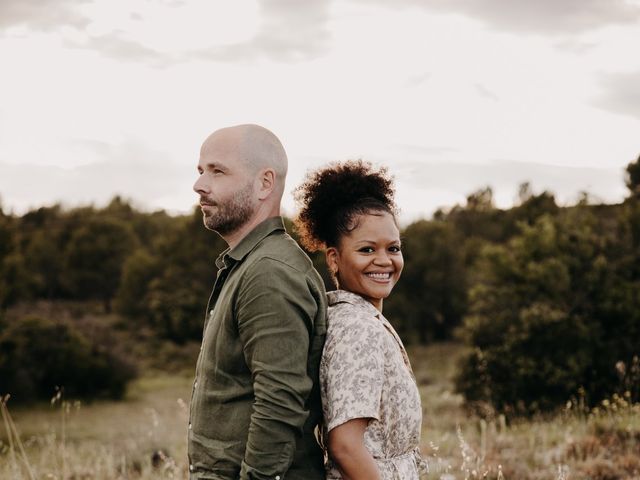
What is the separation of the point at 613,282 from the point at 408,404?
568 inches

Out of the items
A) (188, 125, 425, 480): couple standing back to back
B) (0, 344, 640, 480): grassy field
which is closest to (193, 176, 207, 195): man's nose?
(188, 125, 425, 480): couple standing back to back

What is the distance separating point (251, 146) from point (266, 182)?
152mm

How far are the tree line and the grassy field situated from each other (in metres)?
0.71

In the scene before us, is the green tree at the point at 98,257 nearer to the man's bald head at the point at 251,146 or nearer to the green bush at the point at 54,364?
the green bush at the point at 54,364

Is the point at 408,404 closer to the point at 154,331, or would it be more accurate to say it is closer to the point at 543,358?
the point at 543,358

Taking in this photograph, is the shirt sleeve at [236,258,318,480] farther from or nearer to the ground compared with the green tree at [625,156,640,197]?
nearer to the ground

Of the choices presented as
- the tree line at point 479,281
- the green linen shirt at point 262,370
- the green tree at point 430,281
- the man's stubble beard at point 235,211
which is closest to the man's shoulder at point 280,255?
the green linen shirt at point 262,370

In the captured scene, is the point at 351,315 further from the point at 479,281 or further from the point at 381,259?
the point at 479,281

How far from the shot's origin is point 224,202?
9.20 feet

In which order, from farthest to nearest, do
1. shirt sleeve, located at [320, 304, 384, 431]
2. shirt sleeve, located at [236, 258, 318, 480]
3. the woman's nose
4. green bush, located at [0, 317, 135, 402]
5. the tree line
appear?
green bush, located at [0, 317, 135, 402] < the tree line < the woman's nose < shirt sleeve, located at [320, 304, 384, 431] < shirt sleeve, located at [236, 258, 318, 480]

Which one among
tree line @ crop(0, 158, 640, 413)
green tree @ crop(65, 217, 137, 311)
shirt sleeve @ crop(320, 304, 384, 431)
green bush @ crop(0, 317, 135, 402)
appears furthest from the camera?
green tree @ crop(65, 217, 137, 311)

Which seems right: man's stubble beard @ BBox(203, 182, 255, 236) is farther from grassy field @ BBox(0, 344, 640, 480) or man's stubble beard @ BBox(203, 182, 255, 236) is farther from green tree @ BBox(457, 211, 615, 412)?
green tree @ BBox(457, 211, 615, 412)

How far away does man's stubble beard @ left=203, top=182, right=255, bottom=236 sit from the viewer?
9.20ft

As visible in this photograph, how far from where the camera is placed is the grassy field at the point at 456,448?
584 centimetres
